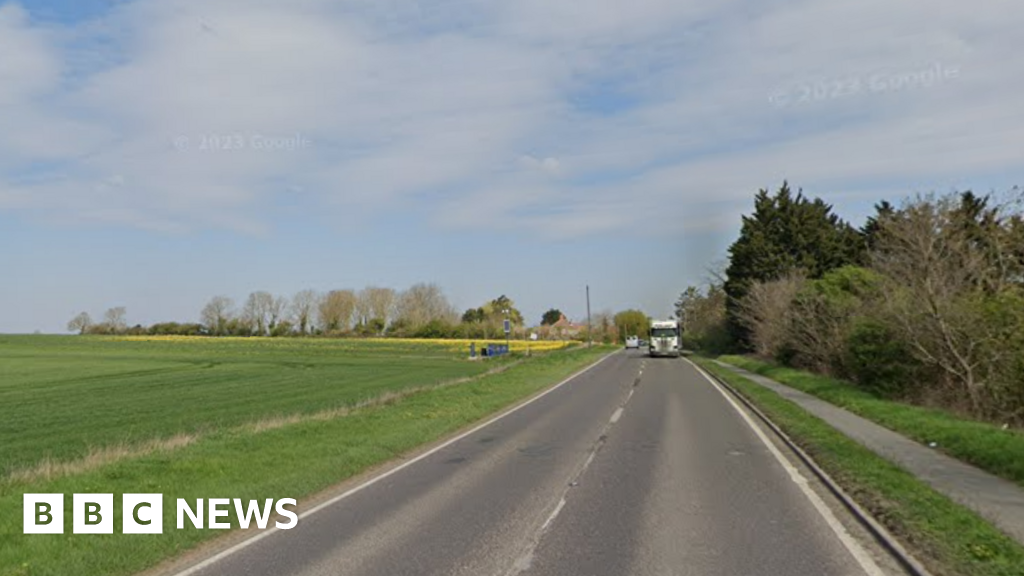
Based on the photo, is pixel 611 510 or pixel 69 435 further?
pixel 69 435

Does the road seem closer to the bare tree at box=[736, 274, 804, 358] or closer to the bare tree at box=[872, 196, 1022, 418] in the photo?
the bare tree at box=[872, 196, 1022, 418]

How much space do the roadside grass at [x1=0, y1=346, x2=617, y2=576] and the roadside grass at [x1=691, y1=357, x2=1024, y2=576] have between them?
286 inches

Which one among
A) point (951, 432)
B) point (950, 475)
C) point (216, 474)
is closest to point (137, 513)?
point (216, 474)

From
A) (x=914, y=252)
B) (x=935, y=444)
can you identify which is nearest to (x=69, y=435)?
(x=935, y=444)

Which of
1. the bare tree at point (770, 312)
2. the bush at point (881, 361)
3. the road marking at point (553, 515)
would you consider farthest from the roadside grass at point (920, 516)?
the bare tree at point (770, 312)

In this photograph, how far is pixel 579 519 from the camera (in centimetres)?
899

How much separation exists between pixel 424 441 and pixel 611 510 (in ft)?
25.8

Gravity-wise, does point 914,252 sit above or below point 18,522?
above

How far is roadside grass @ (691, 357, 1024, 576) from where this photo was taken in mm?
6977

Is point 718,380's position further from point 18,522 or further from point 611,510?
point 18,522

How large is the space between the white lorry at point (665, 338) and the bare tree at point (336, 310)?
105m

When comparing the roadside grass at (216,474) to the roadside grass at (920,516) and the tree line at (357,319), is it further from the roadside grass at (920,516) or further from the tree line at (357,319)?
the tree line at (357,319)

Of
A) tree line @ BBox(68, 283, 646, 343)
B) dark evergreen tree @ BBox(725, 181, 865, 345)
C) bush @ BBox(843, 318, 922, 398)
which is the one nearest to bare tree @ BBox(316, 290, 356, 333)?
tree line @ BBox(68, 283, 646, 343)

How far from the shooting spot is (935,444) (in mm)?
14359
